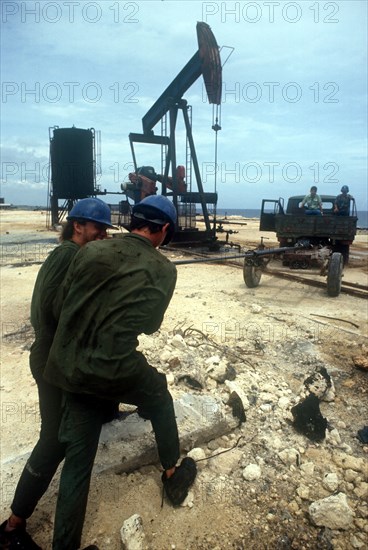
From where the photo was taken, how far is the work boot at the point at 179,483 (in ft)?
7.57

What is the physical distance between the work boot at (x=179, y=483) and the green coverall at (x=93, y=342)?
24.4 inches

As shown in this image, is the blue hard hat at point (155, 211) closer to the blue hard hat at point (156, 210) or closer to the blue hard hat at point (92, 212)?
the blue hard hat at point (156, 210)

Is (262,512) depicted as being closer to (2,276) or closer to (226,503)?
(226,503)

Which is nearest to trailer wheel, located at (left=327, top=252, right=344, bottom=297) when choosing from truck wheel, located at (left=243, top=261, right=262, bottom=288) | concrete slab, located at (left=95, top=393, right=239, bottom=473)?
truck wheel, located at (left=243, top=261, right=262, bottom=288)

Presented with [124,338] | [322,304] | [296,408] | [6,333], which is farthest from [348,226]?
[124,338]

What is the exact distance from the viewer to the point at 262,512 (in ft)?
7.59

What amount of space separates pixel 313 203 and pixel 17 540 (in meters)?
11.3

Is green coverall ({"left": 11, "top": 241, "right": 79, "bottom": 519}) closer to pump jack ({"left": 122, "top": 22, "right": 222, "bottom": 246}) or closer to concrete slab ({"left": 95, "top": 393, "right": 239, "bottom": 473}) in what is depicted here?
concrete slab ({"left": 95, "top": 393, "right": 239, "bottom": 473})

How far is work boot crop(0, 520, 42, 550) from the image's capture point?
6.43 feet

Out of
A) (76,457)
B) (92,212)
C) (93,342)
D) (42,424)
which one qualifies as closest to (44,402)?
(42,424)

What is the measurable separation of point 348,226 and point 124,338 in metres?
9.97

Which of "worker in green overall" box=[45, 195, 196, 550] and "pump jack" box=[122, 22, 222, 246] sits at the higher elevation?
"pump jack" box=[122, 22, 222, 246]

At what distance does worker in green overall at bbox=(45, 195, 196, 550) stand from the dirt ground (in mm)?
543

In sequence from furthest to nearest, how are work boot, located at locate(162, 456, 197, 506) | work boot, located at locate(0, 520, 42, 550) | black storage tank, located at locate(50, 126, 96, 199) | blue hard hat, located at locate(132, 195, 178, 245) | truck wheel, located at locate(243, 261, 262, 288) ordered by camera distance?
black storage tank, located at locate(50, 126, 96, 199), truck wheel, located at locate(243, 261, 262, 288), work boot, located at locate(162, 456, 197, 506), blue hard hat, located at locate(132, 195, 178, 245), work boot, located at locate(0, 520, 42, 550)
